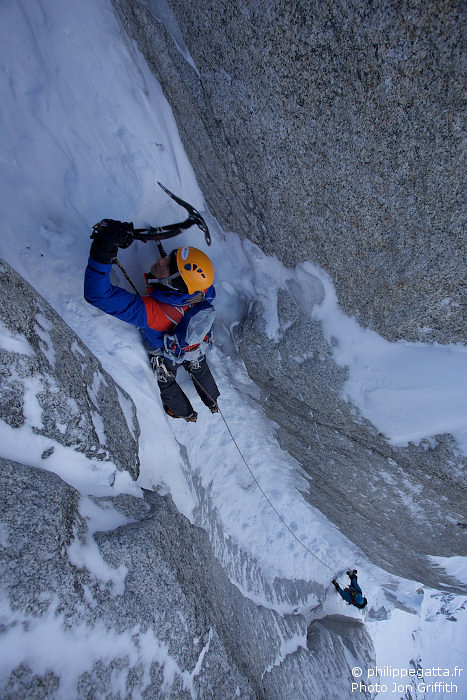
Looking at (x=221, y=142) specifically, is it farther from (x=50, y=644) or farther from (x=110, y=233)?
(x=50, y=644)

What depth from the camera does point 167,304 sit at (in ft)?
10.6

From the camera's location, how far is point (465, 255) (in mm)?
2236

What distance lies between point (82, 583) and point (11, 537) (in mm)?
490

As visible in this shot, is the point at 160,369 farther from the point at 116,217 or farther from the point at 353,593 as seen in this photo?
the point at 353,593

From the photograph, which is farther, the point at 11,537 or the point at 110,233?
the point at 110,233

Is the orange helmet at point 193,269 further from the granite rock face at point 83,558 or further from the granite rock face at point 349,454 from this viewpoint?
the granite rock face at point 83,558

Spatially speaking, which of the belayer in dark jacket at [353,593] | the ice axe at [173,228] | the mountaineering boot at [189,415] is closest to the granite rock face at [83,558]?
the mountaineering boot at [189,415]

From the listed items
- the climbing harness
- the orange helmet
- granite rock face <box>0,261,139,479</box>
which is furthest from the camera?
the climbing harness

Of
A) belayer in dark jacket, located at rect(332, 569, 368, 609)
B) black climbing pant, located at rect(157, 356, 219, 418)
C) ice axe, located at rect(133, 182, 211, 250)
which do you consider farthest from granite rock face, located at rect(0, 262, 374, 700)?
belayer in dark jacket, located at rect(332, 569, 368, 609)

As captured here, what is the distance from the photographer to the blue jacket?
2.78 meters

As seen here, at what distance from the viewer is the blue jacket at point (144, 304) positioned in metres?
2.78

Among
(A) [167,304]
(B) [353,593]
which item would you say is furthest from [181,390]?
(B) [353,593]

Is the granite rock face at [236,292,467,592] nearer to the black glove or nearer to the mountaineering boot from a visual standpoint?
the mountaineering boot

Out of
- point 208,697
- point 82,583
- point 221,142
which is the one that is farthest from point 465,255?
point 208,697
